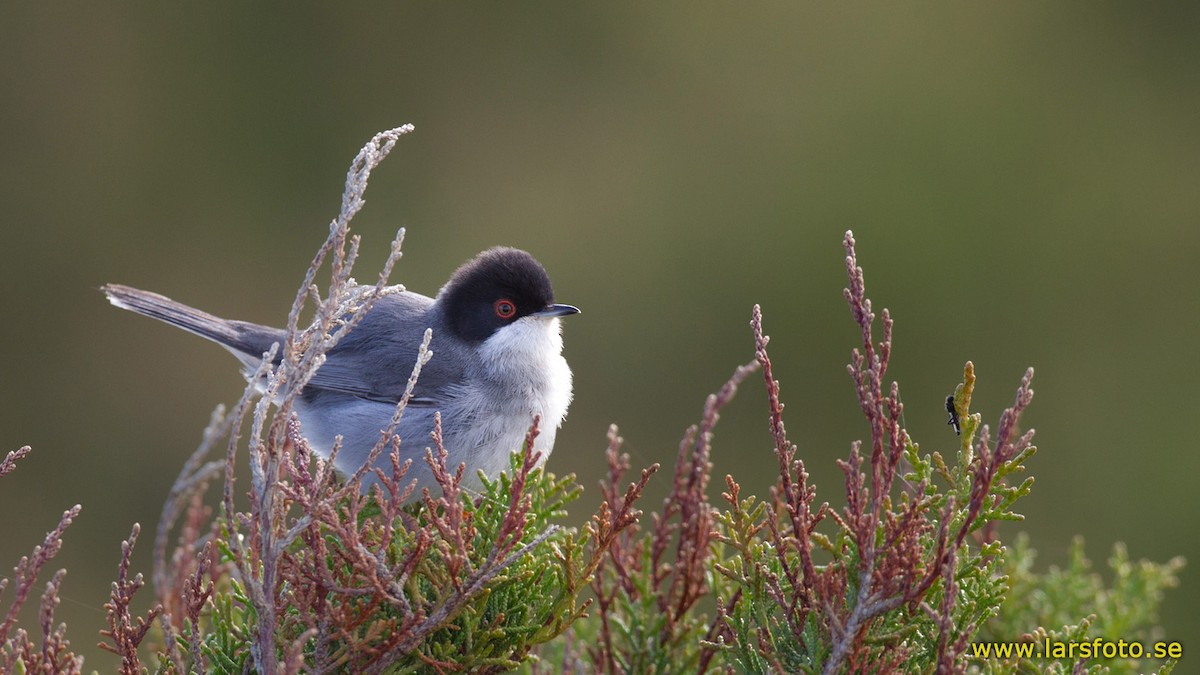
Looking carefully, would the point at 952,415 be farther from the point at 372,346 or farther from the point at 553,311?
the point at 372,346

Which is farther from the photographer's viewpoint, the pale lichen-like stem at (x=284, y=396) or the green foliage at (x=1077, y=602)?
the green foliage at (x=1077, y=602)

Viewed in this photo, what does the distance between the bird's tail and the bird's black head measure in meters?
0.64

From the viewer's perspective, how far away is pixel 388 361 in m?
3.48

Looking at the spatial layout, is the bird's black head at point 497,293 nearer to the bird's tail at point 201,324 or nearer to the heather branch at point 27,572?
the bird's tail at point 201,324

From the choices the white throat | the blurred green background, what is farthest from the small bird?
the blurred green background

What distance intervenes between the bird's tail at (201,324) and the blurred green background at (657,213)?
9.84ft

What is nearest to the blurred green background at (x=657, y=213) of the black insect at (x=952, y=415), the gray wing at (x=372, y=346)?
the gray wing at (x=372, y=346)

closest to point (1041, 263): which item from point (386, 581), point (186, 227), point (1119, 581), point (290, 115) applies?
point (1119, 581)

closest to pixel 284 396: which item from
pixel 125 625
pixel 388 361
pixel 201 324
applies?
pixel 125 625

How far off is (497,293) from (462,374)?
0.27 metres

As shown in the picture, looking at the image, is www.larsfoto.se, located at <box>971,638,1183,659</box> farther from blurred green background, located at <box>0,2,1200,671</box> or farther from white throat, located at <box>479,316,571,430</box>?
blurred green background, located at <box>0,2,1200,671</box>

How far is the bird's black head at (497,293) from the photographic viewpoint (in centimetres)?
338

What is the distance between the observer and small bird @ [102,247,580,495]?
3242mm

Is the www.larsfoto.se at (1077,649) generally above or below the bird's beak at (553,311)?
below
